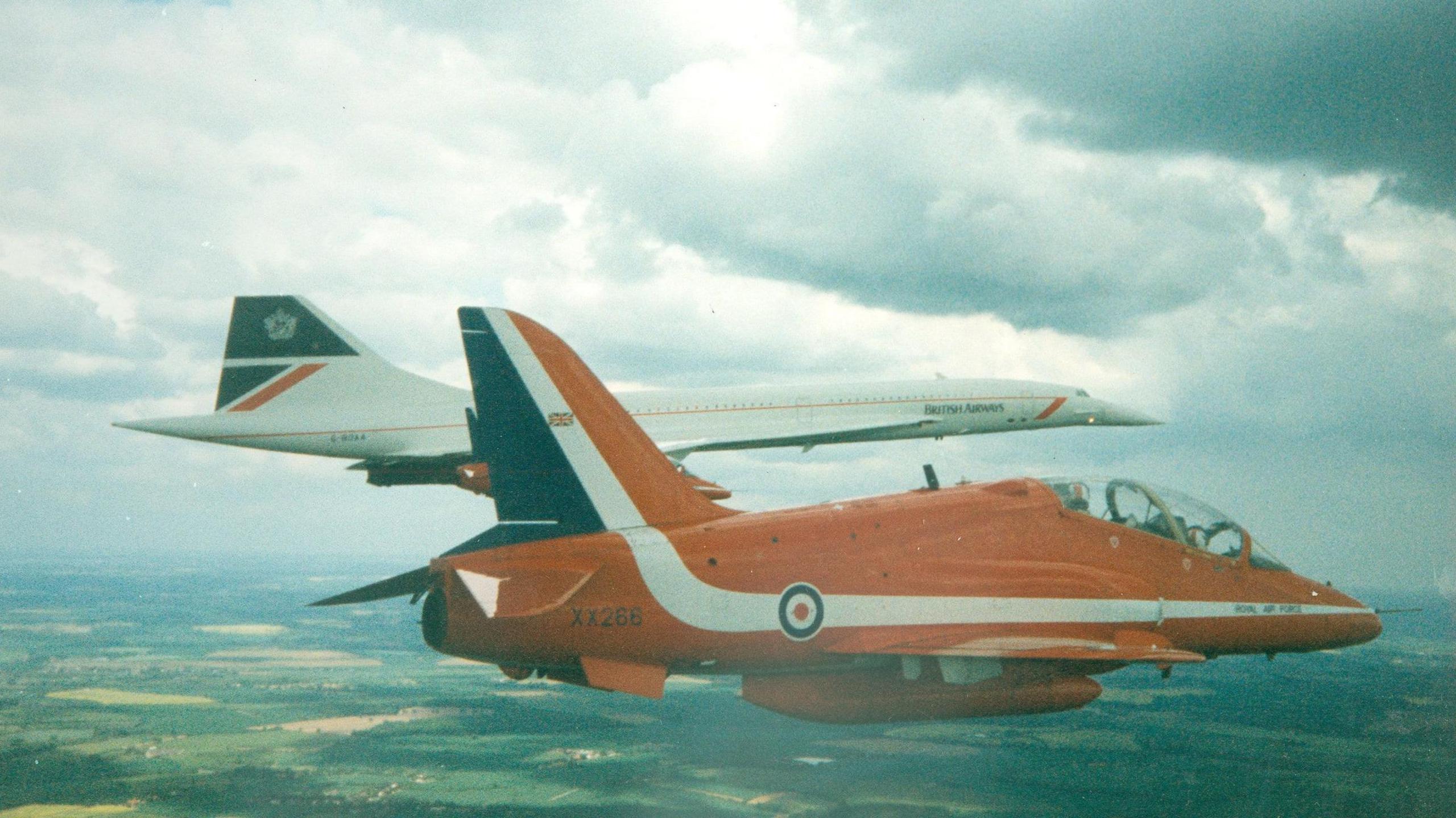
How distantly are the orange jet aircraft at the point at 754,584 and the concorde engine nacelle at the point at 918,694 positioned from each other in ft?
0.07

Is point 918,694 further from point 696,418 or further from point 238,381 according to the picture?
point 238,381

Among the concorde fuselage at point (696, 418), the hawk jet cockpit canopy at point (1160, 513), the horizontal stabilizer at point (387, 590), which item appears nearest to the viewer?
the horizontal stabilizer at point (387, 590)

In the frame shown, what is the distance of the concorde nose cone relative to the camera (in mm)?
34500

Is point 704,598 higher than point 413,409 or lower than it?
lower

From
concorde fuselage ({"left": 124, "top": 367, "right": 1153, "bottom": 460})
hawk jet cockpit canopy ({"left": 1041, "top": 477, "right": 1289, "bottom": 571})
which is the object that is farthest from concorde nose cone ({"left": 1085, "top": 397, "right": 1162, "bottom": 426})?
hawk jet cockpit canopy ({"left": 1041, "top": 477, "right": 1289, "bottom": 571})

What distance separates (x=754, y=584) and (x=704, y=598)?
599 mm

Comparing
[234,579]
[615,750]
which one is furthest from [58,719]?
[615,750]

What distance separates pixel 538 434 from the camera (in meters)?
9.84

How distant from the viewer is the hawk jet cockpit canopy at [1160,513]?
1146 cm

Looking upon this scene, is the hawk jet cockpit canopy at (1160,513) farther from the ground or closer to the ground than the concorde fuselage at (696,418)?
closer to the ground

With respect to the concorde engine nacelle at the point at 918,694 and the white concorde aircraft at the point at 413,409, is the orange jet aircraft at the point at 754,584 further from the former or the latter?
the white concorde aircraft at the point at 413,409

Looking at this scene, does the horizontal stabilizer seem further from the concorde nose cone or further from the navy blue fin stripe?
the concorde nose cone

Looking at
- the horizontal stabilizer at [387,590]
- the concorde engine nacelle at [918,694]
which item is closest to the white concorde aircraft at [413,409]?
the horizontal stabilizer at [387,590]

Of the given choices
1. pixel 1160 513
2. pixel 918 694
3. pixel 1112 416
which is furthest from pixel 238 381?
pixel 1112 416
